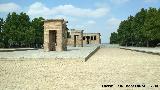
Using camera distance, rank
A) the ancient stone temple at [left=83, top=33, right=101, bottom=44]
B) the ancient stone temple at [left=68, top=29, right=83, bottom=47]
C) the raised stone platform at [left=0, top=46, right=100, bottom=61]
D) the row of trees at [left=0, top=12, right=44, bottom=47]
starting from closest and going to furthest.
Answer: the raised stone platform at [left=0, top=46, right=100, bottom=61], the ancient stone temple at [left=68, top=29, right=83, bottom=47], the row of trees at [left=0, top=12, right=44, bottom=47], the ancient stone temple at [left=83, top=33, right=101, bottom=44]

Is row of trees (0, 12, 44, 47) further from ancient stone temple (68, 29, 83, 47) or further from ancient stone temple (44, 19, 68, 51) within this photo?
ancient stone temple (44, 19, 68, 51)

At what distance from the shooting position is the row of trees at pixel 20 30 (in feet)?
202

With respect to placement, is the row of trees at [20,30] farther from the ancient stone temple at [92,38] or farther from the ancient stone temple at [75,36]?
the ancient stone temple at [92,38]

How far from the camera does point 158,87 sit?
24.8ft

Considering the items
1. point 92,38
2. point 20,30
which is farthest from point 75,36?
point 92,38

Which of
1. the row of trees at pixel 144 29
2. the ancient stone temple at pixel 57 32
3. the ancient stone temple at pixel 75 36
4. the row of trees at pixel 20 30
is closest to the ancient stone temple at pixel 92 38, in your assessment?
the row of trees at pixel 144 29

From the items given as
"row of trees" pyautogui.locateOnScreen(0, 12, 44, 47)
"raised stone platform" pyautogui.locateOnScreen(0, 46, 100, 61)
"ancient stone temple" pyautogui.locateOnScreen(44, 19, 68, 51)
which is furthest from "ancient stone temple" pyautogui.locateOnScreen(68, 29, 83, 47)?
"raised stone platform" pyautogui.locateOnScreen(0, 46, 100, 61)

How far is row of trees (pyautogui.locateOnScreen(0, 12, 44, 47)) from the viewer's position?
61.6m

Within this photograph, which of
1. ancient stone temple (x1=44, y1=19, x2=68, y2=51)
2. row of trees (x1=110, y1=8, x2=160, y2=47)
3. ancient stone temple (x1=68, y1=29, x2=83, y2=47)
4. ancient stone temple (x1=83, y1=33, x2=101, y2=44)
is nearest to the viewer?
ancient stone temple (x1=44, y1=19, x2=68, y2=51)

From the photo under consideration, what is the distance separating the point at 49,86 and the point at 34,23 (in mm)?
61431

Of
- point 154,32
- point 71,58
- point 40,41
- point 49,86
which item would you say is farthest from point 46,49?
point 40,41

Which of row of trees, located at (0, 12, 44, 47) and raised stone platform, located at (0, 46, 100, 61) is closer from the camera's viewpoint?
raised stone platform, located at (0, 46, 100, 61)

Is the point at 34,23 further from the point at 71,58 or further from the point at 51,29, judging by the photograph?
the point at 71,58

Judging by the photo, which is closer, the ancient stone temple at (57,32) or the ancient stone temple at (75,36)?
the ancient stone temple at (57,32)
